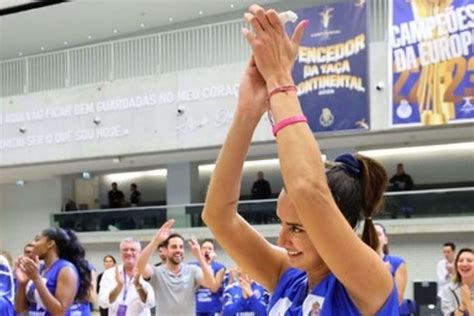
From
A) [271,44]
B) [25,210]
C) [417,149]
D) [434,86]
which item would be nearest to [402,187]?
[434,86]

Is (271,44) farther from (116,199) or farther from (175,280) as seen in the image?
(116,199)

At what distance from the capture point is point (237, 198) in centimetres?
203

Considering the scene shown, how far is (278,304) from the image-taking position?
194 cm

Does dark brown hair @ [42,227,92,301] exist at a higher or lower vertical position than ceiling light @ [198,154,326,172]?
lower

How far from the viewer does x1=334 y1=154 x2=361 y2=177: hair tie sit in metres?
1.82

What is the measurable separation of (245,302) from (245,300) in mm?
21

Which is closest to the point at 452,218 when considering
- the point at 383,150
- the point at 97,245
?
the point at 383,150

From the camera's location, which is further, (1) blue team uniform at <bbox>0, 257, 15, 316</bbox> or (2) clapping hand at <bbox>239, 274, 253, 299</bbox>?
(2) clapping hand at <bbox>239, 274, 253, 299</bbox>

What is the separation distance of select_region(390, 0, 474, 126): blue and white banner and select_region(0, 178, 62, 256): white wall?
14755 millimetres

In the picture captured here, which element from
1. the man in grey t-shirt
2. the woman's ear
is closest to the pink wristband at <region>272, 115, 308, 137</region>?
the woman's ear

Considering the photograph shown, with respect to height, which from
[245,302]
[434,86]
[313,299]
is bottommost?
[245,302]

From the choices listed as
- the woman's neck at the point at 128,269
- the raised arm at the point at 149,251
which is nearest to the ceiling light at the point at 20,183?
the woman's neck at the point at 128,269

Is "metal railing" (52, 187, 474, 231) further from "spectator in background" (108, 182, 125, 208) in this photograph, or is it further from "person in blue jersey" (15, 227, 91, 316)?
"person in blue jersey" (15, 227, 91, 316)

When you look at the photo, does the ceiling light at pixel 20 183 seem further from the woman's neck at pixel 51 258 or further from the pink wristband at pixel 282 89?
the pink wristband at pixel 282 89
